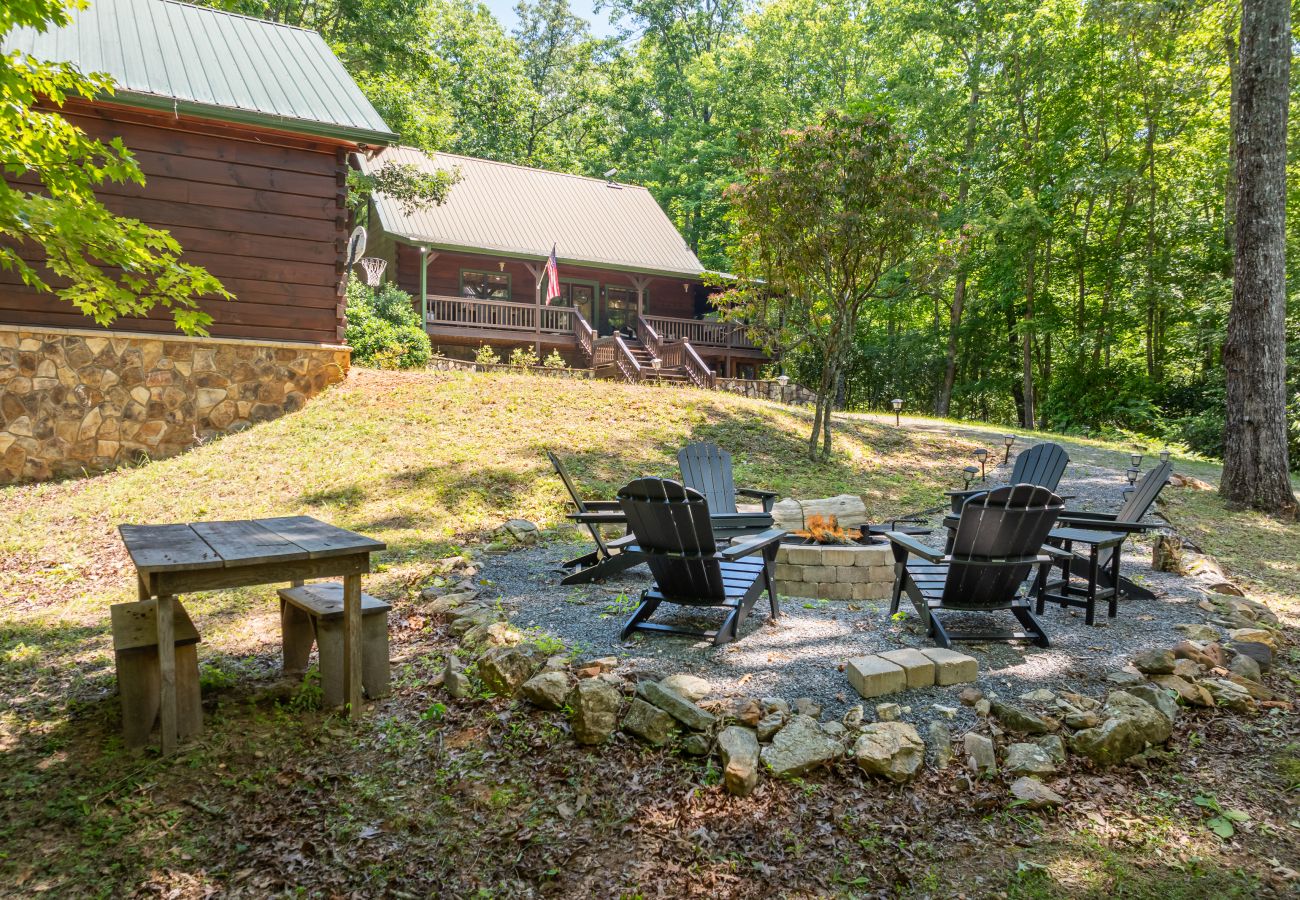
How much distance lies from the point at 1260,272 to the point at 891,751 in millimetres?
8644

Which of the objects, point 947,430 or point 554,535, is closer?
point 554,535

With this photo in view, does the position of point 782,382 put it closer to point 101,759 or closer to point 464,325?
point 464,325

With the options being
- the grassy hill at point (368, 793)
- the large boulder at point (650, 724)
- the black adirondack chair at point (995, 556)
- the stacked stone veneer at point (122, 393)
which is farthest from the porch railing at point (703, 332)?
the large boulder at point (650, 724)

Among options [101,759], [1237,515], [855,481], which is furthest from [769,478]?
[101,759]

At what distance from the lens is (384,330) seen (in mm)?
13273

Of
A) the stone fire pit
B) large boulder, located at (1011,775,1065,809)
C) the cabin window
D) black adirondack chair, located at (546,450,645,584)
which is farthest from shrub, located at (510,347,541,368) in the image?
large boulder, located at (1011,775,1065,809)

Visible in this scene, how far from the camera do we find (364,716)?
10.7 feet

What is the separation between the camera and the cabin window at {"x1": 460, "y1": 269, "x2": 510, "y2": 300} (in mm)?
20078

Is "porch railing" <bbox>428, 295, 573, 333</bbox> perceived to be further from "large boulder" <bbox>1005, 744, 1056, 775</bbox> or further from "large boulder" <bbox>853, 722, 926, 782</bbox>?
"large boulder" <bbox>1005, 744, 1056, 775</bbox>

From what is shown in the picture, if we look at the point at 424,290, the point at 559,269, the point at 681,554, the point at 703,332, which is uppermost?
the point at 559,269

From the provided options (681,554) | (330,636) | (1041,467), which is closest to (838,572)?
(681,554)

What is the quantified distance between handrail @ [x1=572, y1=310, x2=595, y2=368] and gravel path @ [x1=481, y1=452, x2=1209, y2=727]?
13.2 m

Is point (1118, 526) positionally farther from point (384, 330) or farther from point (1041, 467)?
point (384, 330)

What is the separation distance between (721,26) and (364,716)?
32940mm
